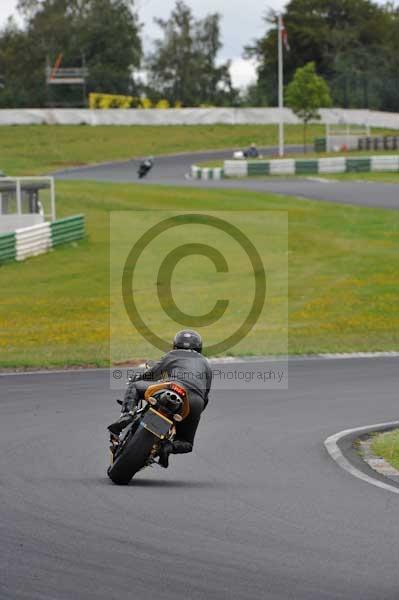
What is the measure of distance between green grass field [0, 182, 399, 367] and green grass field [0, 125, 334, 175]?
29814 millimetres

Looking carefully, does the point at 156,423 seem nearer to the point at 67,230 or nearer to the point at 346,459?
the point at 346,459

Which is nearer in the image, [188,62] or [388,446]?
[388,446]

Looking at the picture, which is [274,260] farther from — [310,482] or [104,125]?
[104,125]

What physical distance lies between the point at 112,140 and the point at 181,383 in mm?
71623

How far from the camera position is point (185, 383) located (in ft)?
33.0

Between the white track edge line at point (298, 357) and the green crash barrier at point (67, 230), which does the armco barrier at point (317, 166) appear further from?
the white track edge line at point (298, 357)

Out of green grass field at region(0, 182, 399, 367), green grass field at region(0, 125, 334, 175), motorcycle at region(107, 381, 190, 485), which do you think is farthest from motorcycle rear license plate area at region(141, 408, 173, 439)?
green grass field at region(0, 125, 334, 175)

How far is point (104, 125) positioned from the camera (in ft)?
283

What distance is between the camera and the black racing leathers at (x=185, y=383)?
33.1ft

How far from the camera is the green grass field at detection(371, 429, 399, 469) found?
37.2 ft

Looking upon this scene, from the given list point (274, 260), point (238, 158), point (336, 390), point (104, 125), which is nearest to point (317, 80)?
point (238, 158)

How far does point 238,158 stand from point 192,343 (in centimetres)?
5670

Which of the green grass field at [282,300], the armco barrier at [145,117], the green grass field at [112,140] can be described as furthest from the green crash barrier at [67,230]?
the armco barrier at [145,117]

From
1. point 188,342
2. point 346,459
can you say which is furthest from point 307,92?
point 188,342
